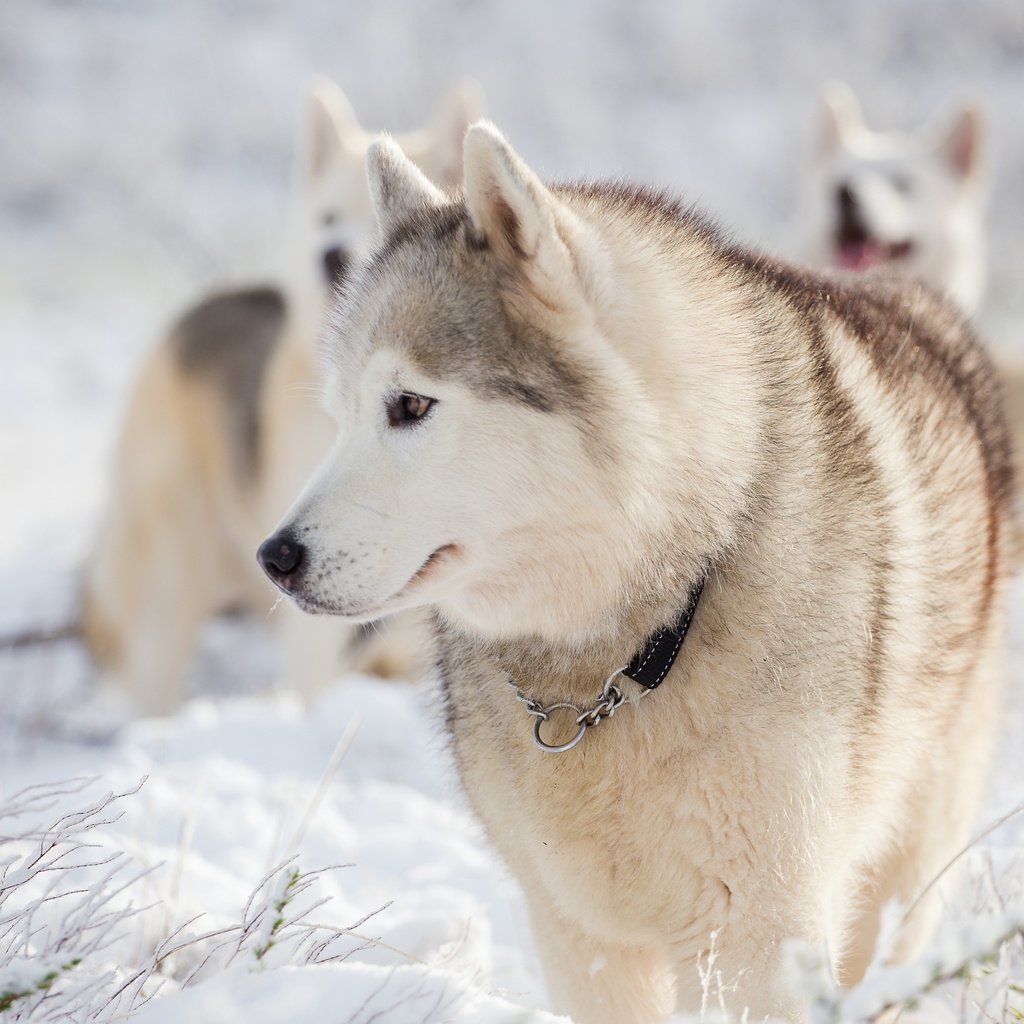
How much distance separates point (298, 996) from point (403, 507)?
2.48 ft

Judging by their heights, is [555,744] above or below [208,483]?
above

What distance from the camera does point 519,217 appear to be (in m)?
1.89

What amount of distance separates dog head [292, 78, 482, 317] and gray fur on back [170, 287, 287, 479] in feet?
2.46

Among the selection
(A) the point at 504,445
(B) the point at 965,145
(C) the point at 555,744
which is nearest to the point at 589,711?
(C) the point at 555,744

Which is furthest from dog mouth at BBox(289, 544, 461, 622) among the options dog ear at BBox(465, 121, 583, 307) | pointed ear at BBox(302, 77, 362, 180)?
pointed ear at BBox(302, 77, 362, 180)

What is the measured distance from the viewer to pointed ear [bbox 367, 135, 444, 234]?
7.58 ft

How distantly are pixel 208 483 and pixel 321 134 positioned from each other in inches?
75.7

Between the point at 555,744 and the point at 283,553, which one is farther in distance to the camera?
the point at 555,744

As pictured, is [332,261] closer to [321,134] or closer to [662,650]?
[321,134]

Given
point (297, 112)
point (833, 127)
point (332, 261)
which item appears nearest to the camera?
point (332, 261)

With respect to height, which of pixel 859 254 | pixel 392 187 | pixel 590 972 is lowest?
pixel 590 972

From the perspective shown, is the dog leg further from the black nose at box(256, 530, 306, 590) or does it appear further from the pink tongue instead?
the pink tongue

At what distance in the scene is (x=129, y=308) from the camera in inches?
541

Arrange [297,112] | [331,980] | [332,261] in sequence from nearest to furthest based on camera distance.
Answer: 1. [331,980]
2. [332,261]
3. [297,112]
